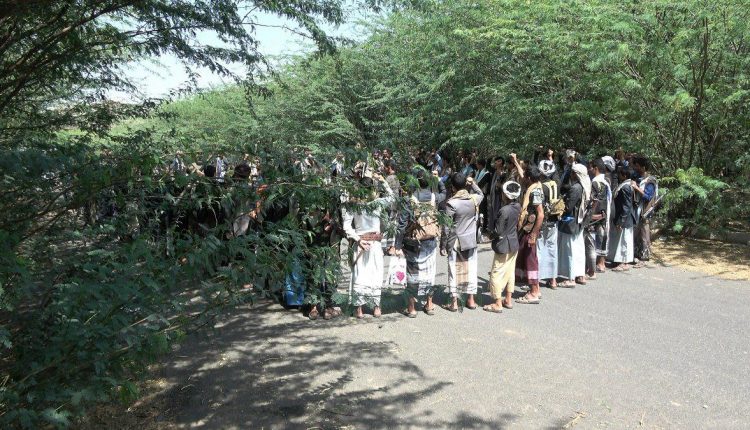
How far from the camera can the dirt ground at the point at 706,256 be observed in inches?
325

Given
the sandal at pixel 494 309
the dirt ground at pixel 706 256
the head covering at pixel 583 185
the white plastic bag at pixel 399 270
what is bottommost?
the sandal at pixel 494 309

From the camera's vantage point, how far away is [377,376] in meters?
4.66

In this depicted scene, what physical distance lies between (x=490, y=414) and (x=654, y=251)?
23.7 feet

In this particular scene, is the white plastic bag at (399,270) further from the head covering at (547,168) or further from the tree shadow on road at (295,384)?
the head covering at (547,168)

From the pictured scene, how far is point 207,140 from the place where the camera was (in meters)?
3.01

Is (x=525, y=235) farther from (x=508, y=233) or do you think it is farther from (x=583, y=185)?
(x=583, y=185)

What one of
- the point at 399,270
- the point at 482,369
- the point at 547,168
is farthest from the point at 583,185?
the point at 482,369

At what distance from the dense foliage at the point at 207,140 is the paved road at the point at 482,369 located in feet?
4.88

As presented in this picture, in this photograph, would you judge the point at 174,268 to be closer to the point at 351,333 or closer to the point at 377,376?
the point at 377,376

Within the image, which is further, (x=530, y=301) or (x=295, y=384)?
(x=530, y=301)

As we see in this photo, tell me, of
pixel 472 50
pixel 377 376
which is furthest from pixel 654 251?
pixel 377 376

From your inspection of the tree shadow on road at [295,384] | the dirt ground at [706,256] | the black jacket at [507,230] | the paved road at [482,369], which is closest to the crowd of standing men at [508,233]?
the black jacket at [507,230]

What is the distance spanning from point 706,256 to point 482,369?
21.4 ft

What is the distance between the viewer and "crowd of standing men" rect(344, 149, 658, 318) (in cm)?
608
